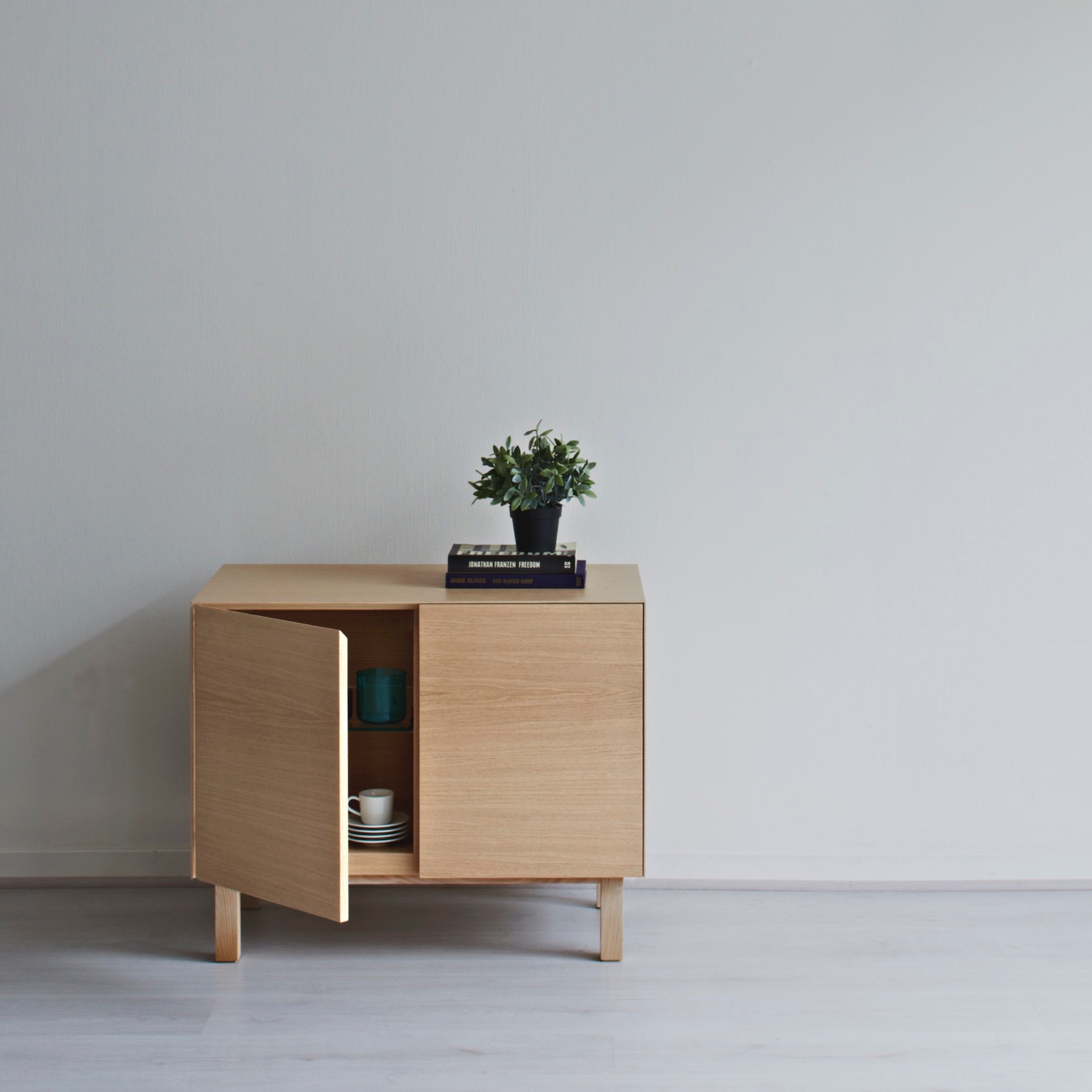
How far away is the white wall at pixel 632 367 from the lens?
2490mm

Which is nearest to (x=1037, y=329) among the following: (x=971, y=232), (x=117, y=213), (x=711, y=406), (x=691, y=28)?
(x=971, y=232)

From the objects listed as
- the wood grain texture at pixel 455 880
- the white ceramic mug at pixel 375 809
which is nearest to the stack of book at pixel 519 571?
the white ceramic mug at pixel 375 809

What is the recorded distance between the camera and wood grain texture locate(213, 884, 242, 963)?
88.7 inches

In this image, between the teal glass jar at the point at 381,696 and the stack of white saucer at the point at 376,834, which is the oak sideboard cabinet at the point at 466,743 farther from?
the teal glass jar at the point at 381,696

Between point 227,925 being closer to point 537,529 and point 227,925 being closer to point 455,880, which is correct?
point 455,880

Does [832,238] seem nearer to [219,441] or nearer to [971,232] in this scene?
[971,232]

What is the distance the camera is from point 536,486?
7.65 feet

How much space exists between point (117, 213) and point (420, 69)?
0.72 metres

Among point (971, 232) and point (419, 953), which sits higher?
point (971, 232)

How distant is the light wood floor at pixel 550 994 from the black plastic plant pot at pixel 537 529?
804 mm

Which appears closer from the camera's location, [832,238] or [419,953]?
[419,953]

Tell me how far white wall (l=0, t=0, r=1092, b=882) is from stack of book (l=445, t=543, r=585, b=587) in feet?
1.09

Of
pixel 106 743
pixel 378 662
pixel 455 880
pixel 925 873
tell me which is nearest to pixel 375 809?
pixel 455 880

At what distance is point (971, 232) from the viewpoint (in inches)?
99.5
